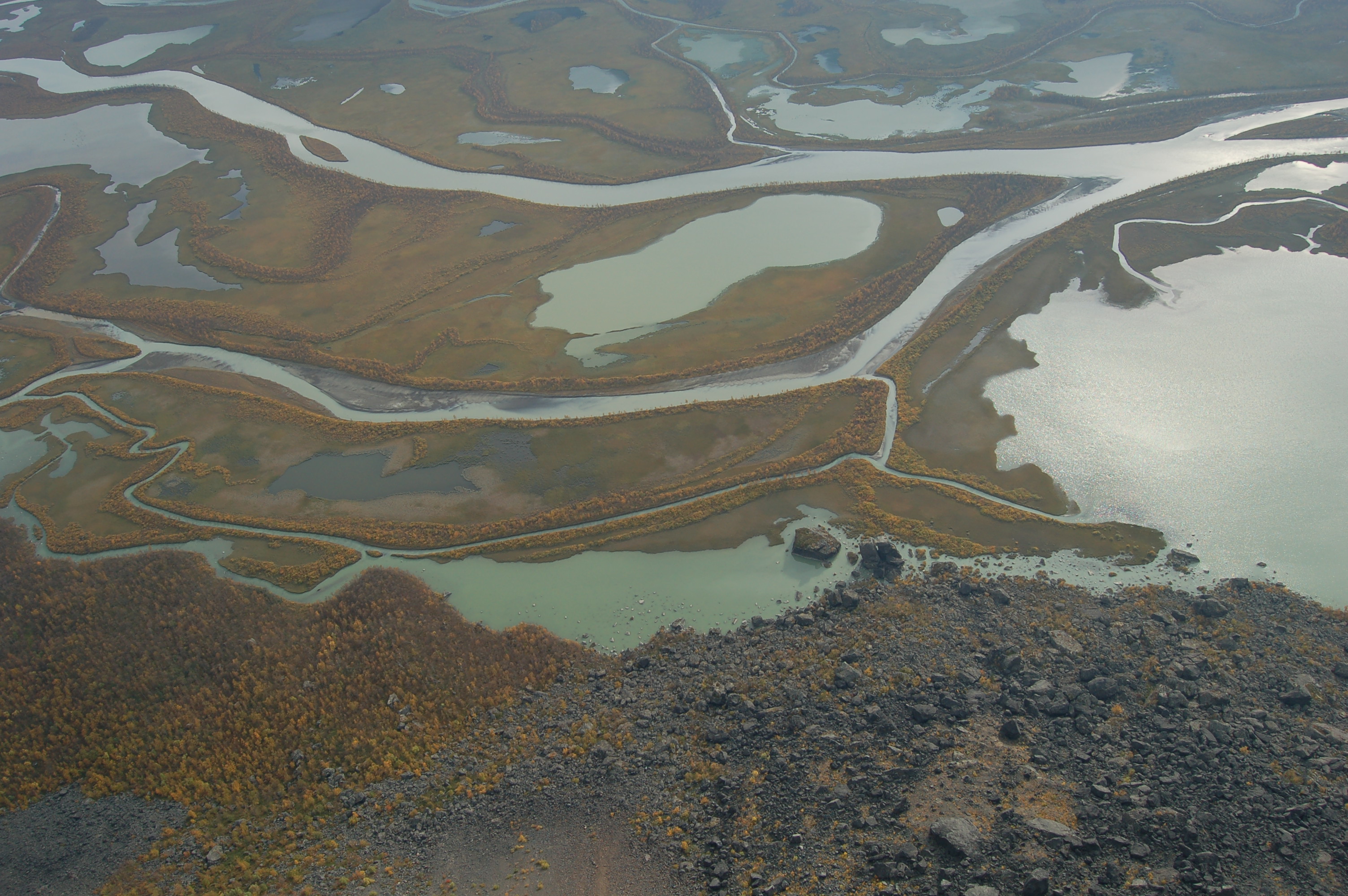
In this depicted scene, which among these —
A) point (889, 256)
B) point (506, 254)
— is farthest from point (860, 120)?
point (506, 254)

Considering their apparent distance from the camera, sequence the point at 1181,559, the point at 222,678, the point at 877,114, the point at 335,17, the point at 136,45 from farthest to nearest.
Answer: the point at 335,17
the point at 136,45
the point at 877,114
the point at 1181,559
the point at 222,678

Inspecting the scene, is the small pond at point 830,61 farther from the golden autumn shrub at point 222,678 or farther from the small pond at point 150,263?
the golden autumn shrub at point 222,678

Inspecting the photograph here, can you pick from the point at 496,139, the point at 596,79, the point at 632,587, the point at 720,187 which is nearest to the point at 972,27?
the point at 596,79

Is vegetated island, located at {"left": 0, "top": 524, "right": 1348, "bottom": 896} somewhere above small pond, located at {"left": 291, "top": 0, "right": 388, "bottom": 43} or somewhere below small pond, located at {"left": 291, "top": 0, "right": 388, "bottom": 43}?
below

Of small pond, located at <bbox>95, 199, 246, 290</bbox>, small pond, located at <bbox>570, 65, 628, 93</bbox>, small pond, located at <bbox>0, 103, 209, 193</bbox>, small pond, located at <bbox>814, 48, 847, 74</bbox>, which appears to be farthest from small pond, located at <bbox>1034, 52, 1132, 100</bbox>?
small pond, located at <bbox>0, 103, 209, 193</bbox>

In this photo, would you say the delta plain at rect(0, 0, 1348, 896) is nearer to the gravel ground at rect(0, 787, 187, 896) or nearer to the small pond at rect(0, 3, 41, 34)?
the gravel ground at rect(0, 787, 187, 896)

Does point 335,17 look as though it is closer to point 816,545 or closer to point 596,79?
point 596,79

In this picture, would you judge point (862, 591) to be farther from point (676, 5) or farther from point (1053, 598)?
point (676, 5)
